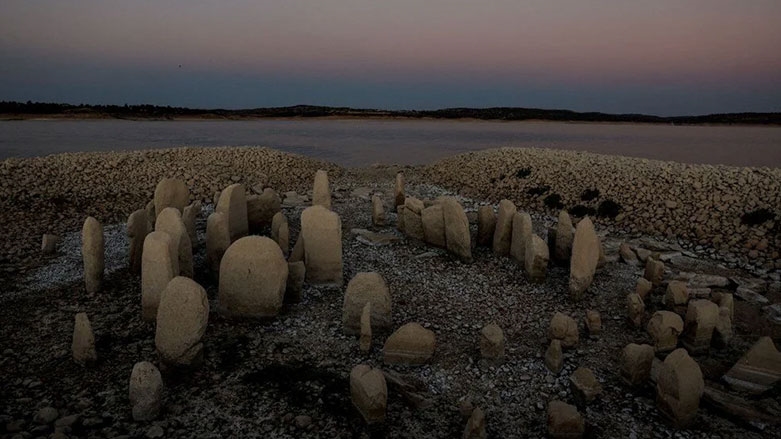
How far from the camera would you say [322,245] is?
324 inches

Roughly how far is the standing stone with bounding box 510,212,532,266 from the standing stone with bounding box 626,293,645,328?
2.32 meters

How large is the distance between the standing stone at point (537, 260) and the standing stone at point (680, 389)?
354cm

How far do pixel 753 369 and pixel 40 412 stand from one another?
7.62 metres

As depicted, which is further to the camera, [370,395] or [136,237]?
[136,237]

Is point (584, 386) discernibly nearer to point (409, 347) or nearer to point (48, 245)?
point (409, 347)

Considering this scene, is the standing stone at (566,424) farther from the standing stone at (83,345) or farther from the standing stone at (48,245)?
the standing stone at (48,245)

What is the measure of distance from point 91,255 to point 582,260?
8.05 meters

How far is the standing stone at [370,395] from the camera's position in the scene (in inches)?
186

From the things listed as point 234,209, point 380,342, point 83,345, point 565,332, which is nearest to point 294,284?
point 380,342

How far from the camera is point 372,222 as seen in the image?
12.5 meters

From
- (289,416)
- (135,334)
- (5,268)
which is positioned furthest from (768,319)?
(5,268)

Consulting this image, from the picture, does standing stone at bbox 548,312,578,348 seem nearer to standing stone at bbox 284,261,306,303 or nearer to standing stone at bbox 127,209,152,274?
standing stone at bbox 284,261,306,303

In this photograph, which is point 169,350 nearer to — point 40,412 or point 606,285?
point 40,412

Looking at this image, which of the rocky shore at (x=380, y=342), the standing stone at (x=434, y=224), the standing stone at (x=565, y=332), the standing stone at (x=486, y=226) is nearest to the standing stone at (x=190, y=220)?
the rocky shore at (x=380, y=342)
